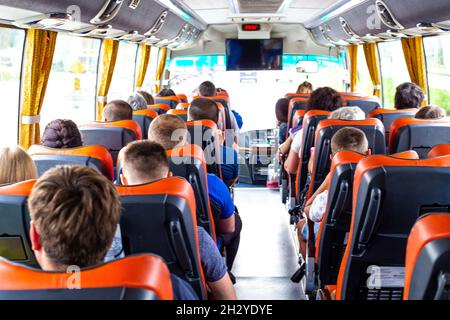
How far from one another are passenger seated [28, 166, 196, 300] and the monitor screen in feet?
52.3

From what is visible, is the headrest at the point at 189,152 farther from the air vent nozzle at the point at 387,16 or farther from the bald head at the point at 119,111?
the air vent nozzle at the point at 387,16

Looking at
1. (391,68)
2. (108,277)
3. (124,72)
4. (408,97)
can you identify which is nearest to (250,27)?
(124,72)

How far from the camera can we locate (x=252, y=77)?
695 inches

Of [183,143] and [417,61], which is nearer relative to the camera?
[183,143]

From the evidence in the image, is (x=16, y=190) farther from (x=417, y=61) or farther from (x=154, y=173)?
(x=417, y=61)

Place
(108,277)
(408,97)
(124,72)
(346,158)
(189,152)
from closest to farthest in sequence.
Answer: (108,277)
(346,158)
(189,152)
(408,97)
(124,72)

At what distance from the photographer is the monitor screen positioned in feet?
56.1

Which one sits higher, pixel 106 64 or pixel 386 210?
pixel 106 64

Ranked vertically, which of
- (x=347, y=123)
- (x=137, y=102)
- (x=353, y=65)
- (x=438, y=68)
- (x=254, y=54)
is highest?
(x=254, y=54)

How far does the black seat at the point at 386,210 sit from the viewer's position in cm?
260

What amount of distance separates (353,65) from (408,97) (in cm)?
871

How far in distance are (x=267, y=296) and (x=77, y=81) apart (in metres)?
5.59

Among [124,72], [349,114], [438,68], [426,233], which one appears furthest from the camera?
[124,72]
